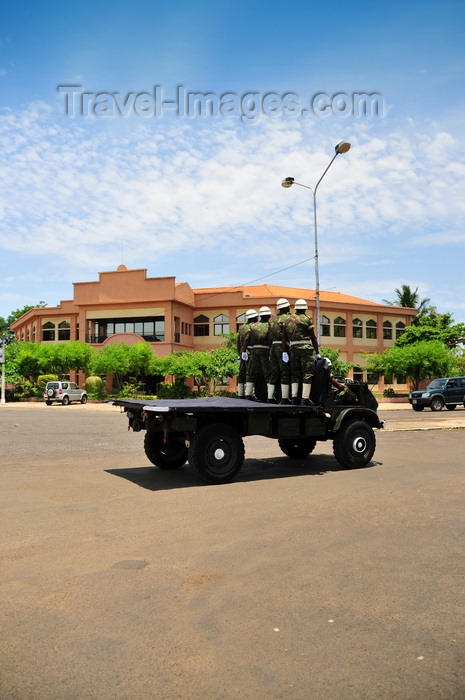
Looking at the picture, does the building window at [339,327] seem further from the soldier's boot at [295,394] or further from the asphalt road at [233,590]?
the asphalt road at [233,590]

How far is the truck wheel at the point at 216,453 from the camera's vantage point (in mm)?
8227

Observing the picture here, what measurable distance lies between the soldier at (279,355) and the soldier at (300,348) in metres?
0.12

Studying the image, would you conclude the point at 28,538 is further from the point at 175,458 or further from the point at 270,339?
the point at 270,339

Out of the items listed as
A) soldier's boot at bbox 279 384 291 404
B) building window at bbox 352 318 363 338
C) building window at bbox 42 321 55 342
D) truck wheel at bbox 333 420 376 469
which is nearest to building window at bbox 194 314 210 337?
building window at bbox 352 318 363 338

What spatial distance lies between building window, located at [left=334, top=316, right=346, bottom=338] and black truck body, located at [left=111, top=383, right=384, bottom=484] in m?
42.5

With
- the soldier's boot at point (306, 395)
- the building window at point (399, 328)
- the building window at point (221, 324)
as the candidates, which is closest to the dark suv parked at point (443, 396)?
the soldier's boot at point (306, 395)

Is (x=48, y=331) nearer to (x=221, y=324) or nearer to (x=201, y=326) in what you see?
(x=201, y=326)

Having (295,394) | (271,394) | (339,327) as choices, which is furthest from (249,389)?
(339,327)

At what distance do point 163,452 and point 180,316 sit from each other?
135 feet

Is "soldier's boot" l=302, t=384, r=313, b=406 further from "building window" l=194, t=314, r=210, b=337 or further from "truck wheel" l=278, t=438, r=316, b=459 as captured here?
"building window" l=194, t=314, r=210, b=337

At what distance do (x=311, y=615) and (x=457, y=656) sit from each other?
906mm

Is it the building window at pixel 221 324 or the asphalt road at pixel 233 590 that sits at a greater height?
the building window at pixel 221 324

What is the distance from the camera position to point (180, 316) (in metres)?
50.5

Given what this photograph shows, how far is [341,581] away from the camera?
4352 millimetres
